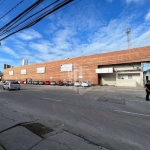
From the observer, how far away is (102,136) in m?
4.54

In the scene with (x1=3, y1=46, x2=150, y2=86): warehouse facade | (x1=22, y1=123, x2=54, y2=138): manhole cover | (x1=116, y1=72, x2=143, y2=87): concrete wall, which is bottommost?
(x1=22, y1=123, x2=54, y2=138): manhole cover

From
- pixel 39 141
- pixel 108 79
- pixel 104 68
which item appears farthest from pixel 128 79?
pixel 39 141

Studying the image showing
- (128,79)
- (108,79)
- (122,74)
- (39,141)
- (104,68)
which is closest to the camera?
(39,141)

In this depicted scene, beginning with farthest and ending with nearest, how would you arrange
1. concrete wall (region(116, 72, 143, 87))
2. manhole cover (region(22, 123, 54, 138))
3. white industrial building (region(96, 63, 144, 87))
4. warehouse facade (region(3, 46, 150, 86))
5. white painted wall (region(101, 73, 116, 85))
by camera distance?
white painted wall (region(101, 73, 116, 85)) → white industrial building (region(96, 63, 144, 87)) → warehouse facade (region(3, 46, 150, 86)) → concrete wall (region(116, 72, 143, 87)) → manhole cover (region(22, 123, 54, 138))

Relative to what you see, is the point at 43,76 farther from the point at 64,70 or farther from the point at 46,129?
→ the point at 46,129

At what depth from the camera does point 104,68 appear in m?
43.5

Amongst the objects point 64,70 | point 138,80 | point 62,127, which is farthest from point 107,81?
point 62,127

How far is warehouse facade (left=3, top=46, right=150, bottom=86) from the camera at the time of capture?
38125 millimetres

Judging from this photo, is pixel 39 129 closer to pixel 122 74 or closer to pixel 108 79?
pixel 122 74

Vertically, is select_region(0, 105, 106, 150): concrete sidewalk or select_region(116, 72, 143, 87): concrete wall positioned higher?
select_region(116, 72, 143, 87): concrete wall

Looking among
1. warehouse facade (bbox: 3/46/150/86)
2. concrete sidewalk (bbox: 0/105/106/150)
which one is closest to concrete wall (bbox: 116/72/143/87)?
warehouse facade (bbox: 3/46/150/86)

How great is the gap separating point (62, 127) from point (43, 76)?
5972cm

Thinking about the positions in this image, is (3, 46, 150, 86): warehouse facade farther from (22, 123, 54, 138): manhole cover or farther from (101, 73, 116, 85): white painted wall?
(22, 123, 54, 138): manhole cover

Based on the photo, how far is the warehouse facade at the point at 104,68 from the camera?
125ft
